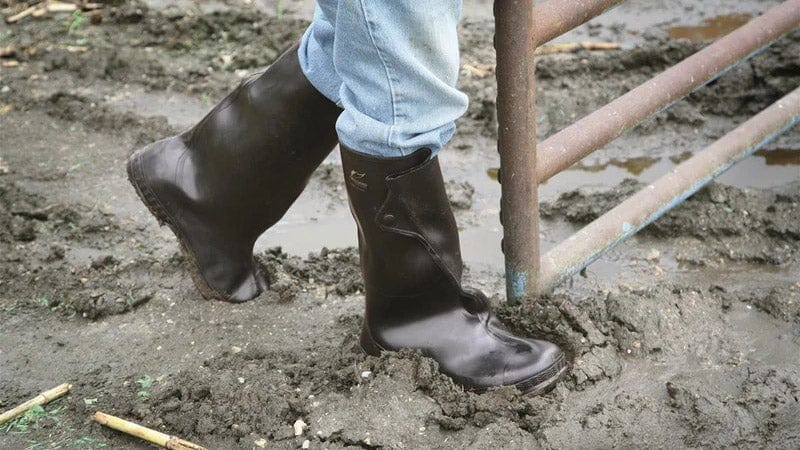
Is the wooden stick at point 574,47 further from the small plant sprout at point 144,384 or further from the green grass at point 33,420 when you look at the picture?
the green grass at point 33,420

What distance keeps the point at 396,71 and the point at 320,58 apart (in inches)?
12.9

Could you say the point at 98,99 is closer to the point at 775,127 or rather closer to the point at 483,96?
the point at 483,96

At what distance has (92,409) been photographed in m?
1.69

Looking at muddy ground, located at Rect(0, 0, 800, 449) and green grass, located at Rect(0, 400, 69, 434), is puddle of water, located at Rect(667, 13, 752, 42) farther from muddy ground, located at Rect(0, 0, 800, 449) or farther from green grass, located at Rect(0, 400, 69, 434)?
green grass, located at Rect(0, 400, 69, 434)

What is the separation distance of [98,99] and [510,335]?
1.73m

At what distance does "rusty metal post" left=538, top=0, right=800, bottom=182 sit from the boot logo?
1.16 feet

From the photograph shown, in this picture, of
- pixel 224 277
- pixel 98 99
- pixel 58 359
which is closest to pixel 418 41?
pixel 224 277

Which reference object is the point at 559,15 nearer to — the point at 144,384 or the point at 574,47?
the point at 144,384

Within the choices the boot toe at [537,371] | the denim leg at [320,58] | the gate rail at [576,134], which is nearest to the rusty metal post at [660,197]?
the gate rail at [576,134]

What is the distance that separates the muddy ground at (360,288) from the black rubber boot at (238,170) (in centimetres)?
12

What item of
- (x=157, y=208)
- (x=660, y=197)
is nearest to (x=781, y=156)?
(x=660, y=197)

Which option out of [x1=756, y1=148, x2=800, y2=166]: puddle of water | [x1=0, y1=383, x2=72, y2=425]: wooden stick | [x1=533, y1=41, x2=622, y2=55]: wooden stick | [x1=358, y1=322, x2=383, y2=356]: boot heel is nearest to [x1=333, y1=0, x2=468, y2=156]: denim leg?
[x1=358, y1=322, x2=383, y2=356]: boot heel

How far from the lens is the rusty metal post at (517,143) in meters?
1.54

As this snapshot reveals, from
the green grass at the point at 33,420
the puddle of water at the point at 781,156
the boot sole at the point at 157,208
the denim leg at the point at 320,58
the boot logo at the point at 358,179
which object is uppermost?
the denim leg at the point at 320,58
